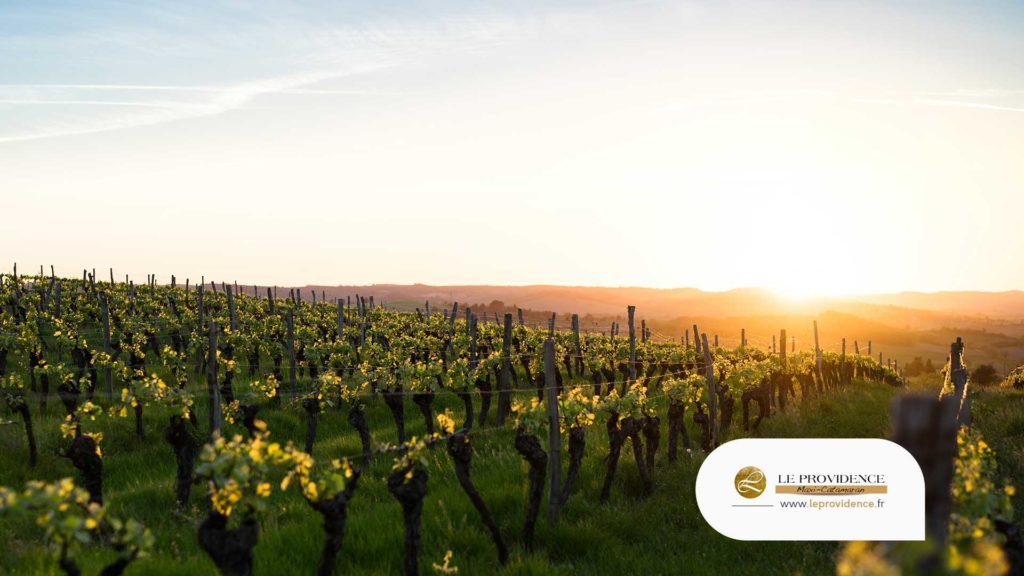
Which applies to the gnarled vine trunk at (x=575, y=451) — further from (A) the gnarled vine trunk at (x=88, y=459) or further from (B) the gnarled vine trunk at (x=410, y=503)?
(A) the gnarled vine trunk at (x=88, y=459)

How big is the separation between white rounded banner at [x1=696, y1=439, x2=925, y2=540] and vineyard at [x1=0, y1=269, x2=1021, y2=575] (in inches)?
23.4

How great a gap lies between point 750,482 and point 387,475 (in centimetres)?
808

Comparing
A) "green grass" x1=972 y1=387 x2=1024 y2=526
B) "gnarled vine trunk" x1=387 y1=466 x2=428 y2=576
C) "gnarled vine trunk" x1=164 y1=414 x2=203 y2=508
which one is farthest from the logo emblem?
"gnarled vine trunk" x1=164 y1=414 x2=203 y2=508

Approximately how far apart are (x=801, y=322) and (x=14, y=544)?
152923mm

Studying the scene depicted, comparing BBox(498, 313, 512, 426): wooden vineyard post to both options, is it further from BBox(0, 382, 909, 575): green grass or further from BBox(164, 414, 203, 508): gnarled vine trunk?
BBox(164, 414, 203, 508): gnarled vine trunk

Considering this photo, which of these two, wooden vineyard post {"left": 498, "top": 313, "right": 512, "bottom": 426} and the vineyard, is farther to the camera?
wooden vineyard post {"left": 498, "top": 313, "right": 512, "bottom": 426}

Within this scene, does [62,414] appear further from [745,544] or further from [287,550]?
[745,544]

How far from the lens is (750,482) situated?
10.4m

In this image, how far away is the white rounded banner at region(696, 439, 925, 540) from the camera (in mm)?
9539

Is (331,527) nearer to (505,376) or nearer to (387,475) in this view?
(387,475)

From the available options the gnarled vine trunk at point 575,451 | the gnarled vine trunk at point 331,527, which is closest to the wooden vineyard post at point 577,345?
the gnarled vine trunk at point 575,451

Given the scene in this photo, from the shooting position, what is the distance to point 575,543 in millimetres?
11773

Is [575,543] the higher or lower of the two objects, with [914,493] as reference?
lower

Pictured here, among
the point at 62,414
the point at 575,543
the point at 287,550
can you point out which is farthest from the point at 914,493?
the point at 62,414
